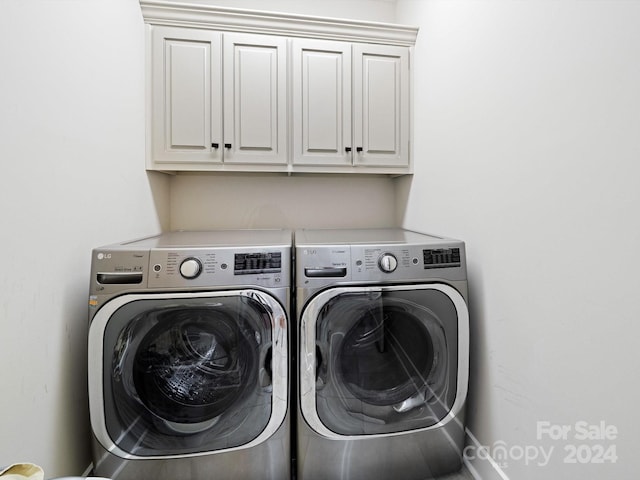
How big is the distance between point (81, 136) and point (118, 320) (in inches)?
28.6

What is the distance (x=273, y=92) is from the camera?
184 centimetres

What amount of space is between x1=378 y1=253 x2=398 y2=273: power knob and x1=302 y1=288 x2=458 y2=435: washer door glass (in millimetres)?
90

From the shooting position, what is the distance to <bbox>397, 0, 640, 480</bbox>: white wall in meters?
0.79

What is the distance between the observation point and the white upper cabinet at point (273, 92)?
175 centimetres

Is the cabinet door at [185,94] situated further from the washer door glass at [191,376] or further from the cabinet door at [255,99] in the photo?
the washer door glass at [191,376]

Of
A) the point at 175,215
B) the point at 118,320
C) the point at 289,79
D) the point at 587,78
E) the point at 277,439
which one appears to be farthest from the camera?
the point at 175,215

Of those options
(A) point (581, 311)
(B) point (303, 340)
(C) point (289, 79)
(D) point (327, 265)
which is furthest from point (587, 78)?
(C) point (289, 79)

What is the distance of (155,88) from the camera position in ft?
5.71

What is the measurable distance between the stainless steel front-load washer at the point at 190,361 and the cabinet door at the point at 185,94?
0.80m

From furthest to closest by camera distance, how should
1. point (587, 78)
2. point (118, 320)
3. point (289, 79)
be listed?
point (289, 79), point (118, 320), point (587, 78)

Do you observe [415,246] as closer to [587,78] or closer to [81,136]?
[587,78]

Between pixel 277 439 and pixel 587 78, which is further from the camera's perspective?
pixel 277 439

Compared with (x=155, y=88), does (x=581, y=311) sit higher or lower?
lower

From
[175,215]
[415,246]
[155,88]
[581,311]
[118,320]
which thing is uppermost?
[155,88]
